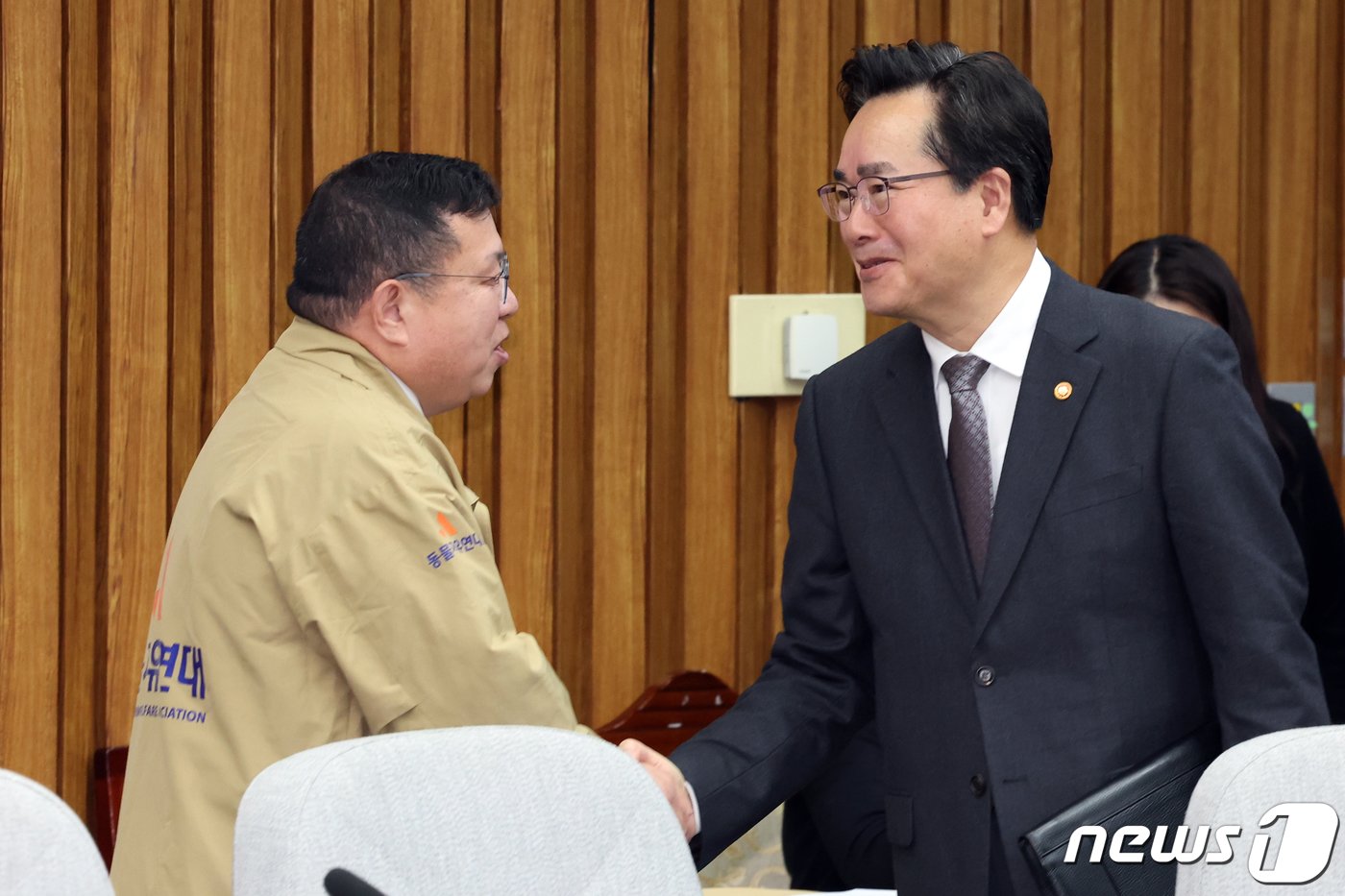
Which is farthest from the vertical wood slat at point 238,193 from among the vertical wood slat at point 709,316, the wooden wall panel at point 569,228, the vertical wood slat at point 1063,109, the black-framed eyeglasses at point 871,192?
the vertical wood slat at point 1063,109

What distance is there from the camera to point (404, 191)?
92.7 inches

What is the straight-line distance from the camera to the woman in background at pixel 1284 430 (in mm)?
3154

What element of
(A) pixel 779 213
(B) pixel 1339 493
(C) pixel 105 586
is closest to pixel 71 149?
(C) pixel 105 586

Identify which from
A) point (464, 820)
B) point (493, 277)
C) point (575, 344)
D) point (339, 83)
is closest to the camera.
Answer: point (464, 820)

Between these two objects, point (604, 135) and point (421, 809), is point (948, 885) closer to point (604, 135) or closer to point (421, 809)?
point (421, 809)

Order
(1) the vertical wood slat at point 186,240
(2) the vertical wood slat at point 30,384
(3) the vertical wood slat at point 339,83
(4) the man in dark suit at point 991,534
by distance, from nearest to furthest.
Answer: (4) the man in dark suit at point 991,534, (2) the vertical wood slat at point 30,384, (1) the vertical wood slat at point 186,240, (3) the vertical wood slat at point 339,83

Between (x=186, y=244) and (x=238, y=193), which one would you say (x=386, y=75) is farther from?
(x=186, y=244)

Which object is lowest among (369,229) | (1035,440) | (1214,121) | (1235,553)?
(1235,553)

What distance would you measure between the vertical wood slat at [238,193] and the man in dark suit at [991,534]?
1327 millimetres

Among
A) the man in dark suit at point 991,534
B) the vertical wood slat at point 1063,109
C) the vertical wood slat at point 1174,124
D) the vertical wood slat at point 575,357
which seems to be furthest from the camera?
the vertical wood slat at point 1174,124

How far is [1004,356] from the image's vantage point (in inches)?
81.9

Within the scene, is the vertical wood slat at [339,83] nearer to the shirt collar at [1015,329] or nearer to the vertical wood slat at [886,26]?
the vertical wood slat at [886,26]

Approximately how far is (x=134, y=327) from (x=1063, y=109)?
7.07 ft

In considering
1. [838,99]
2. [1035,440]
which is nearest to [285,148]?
[838,99]
